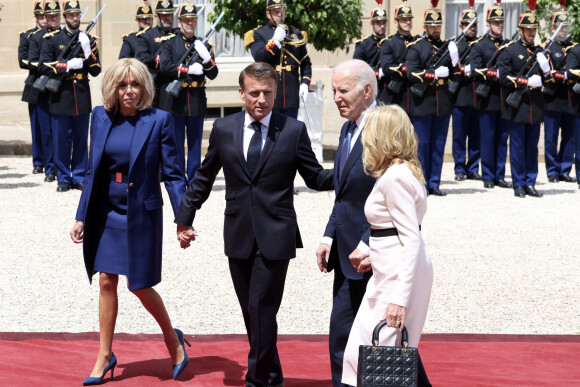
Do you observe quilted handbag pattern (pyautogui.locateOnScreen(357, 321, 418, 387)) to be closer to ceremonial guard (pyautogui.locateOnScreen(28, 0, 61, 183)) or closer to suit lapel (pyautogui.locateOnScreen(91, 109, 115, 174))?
suit lapel (pyautogui.locateOnScreen(91, 109, 115, 174))

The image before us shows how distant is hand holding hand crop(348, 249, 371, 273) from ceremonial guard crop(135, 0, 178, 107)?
26.7 feet

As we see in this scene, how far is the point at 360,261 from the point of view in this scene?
4496mm

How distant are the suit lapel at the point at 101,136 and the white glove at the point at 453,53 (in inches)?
325

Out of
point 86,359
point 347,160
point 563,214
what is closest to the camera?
point 347,160

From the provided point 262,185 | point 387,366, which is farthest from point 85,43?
point 387,366

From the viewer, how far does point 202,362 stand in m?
5.66

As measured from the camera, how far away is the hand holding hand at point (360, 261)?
448 cm

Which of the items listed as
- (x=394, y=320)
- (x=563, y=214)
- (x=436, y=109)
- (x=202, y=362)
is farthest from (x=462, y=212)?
→ (x=394, y=320)

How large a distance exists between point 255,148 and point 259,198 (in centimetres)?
24

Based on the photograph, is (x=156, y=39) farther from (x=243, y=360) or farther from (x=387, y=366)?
(x=387, y=366)

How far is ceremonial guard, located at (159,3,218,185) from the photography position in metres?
12.2

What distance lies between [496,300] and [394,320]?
3.22 metres

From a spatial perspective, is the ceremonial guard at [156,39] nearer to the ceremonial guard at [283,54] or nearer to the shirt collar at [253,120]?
the ceremonial guard at [283,54]

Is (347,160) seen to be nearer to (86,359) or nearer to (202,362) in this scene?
(202,362)
